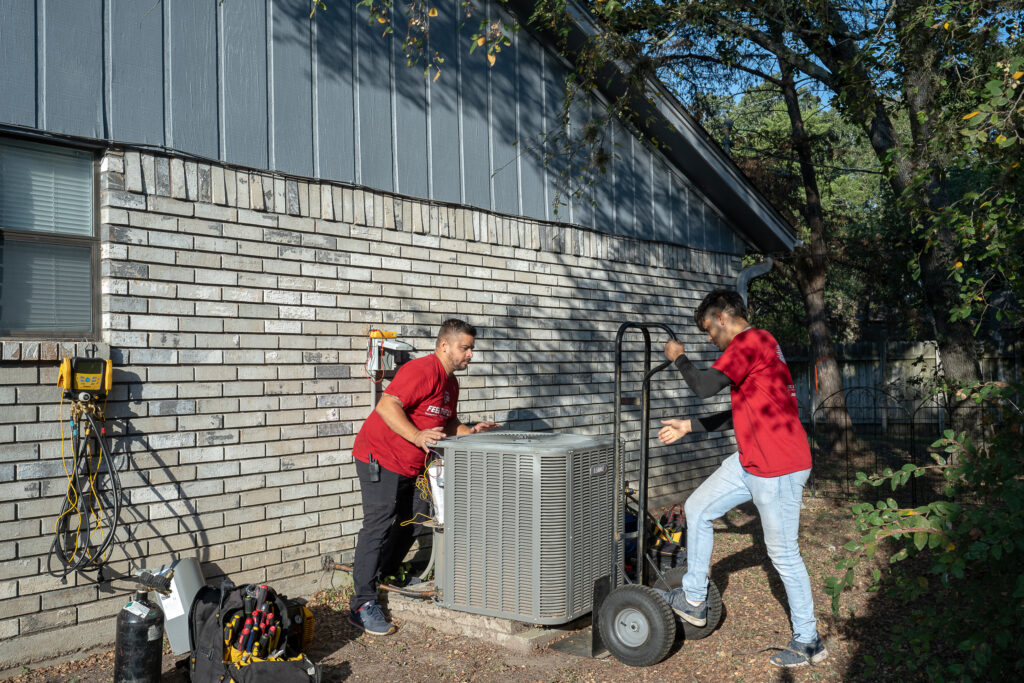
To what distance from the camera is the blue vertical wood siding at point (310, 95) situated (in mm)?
4742

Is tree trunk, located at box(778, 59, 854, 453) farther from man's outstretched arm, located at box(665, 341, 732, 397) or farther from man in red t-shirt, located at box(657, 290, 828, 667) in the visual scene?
man's outstretched arm, located at box(665, 341, 732, 397)

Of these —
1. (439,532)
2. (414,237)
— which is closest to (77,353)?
(439,532)

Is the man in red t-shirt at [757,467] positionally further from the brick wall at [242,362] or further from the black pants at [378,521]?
the brick wall at [242,362]

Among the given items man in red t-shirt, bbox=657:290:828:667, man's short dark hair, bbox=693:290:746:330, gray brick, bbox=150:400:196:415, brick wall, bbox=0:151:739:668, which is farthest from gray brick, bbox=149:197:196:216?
man's short dark hair, bbox=693:290:746:330

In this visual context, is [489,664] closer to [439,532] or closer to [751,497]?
[439,532]

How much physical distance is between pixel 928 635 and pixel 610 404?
5.43 meters

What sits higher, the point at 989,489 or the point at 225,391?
the point at 225,391

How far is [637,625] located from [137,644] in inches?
106

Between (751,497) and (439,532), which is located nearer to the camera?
(751,497)

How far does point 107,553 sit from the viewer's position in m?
4.78

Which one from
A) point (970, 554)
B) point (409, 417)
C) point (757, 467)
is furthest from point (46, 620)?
point (970, 554)

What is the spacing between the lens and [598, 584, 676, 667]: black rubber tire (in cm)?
457

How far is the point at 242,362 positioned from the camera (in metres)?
5.54

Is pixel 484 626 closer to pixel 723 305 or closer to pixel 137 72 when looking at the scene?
pixel 723 305
